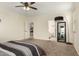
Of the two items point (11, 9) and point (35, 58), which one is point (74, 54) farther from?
point (11, 9)

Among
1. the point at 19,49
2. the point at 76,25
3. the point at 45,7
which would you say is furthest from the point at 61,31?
the point at 19,49

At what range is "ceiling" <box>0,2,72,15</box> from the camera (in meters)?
1.34

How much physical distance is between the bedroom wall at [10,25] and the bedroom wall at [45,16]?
138 millimetres

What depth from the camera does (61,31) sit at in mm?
1430

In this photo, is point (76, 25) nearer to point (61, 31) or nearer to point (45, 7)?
point (61, 31)

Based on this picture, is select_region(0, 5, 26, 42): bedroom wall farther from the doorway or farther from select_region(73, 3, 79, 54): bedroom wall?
select_region(73, 3, 79, 54): bedroom wall

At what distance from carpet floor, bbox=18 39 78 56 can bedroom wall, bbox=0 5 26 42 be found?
162 mm

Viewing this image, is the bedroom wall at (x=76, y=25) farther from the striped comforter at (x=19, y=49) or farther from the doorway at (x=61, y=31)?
the striped comforter at (x=19, y=49)

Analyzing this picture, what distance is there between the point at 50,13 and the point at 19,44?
21.8 inches

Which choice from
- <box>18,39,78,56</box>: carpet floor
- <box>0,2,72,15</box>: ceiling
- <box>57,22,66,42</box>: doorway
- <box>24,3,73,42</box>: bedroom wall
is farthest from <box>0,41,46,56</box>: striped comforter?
<box>0,2,72,15</box>: ceiling

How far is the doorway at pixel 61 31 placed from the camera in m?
1.41

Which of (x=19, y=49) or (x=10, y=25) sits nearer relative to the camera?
(x=19, y=49)

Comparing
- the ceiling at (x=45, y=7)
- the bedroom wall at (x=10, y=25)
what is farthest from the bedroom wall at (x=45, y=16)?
the bedroom wall at (x=10, y=25)

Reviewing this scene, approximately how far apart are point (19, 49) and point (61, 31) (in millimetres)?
572
